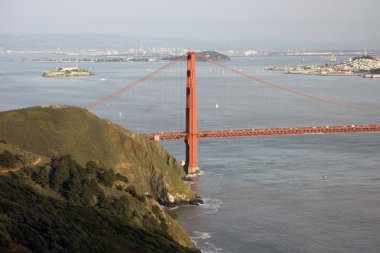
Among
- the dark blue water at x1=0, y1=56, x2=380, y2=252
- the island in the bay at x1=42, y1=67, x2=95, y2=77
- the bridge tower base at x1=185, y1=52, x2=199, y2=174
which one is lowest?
the island in the bay at x1=42, y1=67, x2=95, y2=77

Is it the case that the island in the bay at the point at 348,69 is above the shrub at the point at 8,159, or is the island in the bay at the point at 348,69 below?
below

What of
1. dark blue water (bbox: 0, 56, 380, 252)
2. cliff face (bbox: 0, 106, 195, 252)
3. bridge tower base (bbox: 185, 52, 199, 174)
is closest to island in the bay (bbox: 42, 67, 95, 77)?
dark blue water (bbox: 0, 56, 380, 252)

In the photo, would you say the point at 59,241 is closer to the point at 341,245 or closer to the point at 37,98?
the point at 341,245

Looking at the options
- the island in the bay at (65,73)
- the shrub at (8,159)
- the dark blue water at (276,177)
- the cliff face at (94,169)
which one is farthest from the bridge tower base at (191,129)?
the island in the bay at (65,73)

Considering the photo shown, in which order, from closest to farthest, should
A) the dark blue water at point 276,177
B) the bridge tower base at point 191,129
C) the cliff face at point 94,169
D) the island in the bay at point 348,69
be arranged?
the cliff face at point 94,169 < the dark blue water at point 276,177 < the bridge tower base at point 191,129 < the island in the bay at point 348,69

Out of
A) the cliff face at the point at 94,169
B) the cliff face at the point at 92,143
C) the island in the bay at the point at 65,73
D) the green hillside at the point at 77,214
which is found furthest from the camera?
the island in the bay at the point at 65,73

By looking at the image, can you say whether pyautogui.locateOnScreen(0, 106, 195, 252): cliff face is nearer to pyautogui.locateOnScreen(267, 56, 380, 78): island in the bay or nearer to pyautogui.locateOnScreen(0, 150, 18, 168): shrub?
pyautogui.locateOnScreen(0, 150, 18, 168): shrub

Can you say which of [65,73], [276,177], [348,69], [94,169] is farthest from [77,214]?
[348,69]

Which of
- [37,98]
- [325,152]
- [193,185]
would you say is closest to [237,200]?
[193,185]

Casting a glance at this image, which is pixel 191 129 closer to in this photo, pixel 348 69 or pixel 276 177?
pixel 276 177

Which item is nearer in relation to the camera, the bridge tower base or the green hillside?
the green hillside

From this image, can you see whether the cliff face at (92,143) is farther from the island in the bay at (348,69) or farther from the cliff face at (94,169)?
the island in the bay at (348,69)
